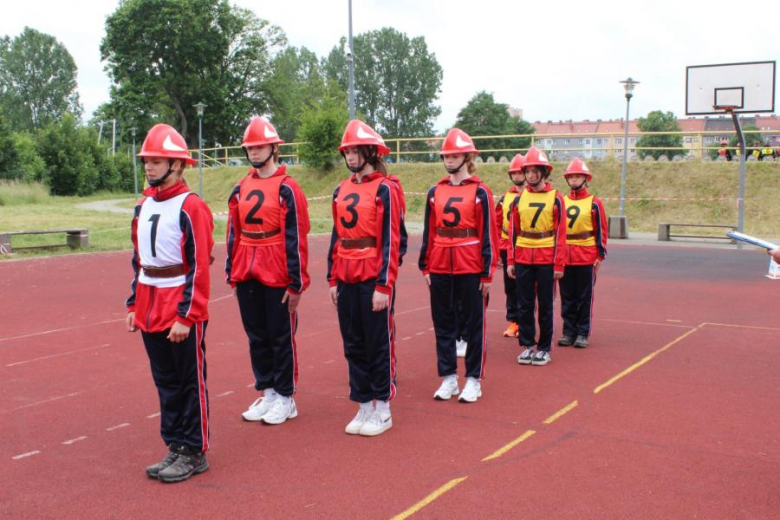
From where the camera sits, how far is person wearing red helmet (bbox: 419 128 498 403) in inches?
249

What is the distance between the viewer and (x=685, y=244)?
2319 cm

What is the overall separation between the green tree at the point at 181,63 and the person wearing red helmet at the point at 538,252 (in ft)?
177

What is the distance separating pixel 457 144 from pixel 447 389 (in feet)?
6.74

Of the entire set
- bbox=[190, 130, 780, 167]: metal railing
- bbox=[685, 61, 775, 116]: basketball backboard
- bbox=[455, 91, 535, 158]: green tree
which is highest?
bbox=[455, 91, 535, 158]: green tree

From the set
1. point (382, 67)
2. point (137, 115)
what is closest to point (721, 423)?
point (137, 115)

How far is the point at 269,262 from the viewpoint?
18.3 ft

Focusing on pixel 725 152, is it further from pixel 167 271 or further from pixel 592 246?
pixel 167 271

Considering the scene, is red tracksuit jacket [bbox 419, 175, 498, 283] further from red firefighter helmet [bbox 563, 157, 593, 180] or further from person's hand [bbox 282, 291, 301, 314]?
red firefighter helmet [bbox 563, 157, 593, 180]

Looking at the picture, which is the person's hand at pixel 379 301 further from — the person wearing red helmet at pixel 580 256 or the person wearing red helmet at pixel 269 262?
the person wearing red helmet at pixel 580 256

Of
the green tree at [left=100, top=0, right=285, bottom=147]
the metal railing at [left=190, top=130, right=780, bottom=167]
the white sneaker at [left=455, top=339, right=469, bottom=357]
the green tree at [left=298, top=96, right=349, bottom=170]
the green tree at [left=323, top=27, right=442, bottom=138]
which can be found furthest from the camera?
the green tree at [left=323, top=27, right=442, bottom=138]

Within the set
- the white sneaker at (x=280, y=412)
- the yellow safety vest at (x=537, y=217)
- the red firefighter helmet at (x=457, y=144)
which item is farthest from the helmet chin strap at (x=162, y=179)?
the yellow safety vest at (x=537, y=217)

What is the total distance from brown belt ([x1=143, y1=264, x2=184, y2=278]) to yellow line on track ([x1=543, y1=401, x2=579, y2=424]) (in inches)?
114

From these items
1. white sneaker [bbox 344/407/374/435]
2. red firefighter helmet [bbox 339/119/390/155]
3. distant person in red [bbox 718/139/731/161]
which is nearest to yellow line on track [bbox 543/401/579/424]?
white sneaker [bbox 344/407/374/435]

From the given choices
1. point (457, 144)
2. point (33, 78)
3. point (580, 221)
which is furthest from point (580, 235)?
point (33, 78)
